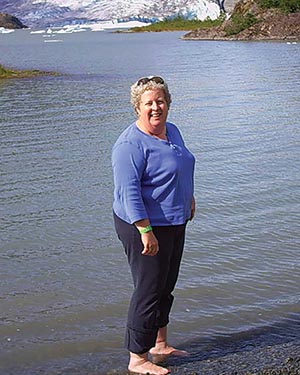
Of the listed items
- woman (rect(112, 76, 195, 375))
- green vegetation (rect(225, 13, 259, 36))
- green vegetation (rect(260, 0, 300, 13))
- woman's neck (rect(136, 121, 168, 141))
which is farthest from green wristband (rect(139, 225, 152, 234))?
green vegetation (rect(260, 0, 300, 13))

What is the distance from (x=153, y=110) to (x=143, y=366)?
138 centimetres

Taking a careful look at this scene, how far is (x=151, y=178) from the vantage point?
3.84m

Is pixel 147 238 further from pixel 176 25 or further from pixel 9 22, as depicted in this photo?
pixel 9 22

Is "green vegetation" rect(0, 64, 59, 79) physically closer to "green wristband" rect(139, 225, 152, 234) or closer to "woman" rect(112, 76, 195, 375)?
"woman" rect(112, 76, 195, 375)

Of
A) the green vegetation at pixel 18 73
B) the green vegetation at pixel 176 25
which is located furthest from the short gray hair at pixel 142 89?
the green vegetation at pixel 176 25

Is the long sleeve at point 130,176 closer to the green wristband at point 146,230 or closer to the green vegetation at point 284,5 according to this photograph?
the green wristband at point 146,230

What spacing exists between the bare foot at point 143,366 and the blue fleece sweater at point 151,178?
30.7 inches

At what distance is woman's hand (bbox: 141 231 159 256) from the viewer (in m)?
3.82

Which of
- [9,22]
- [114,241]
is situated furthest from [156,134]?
[9,22]

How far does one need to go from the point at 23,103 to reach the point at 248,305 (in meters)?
13.6

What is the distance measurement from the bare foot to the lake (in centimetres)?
10

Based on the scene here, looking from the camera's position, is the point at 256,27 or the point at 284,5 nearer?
the point at 256,27

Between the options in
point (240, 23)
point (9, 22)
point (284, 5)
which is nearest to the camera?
point (240, 23)

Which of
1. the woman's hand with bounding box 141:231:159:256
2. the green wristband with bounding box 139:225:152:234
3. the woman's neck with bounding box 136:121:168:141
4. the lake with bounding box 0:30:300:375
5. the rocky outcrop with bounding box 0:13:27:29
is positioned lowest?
the rocky outcrop with bounding box 0:13:27:29
